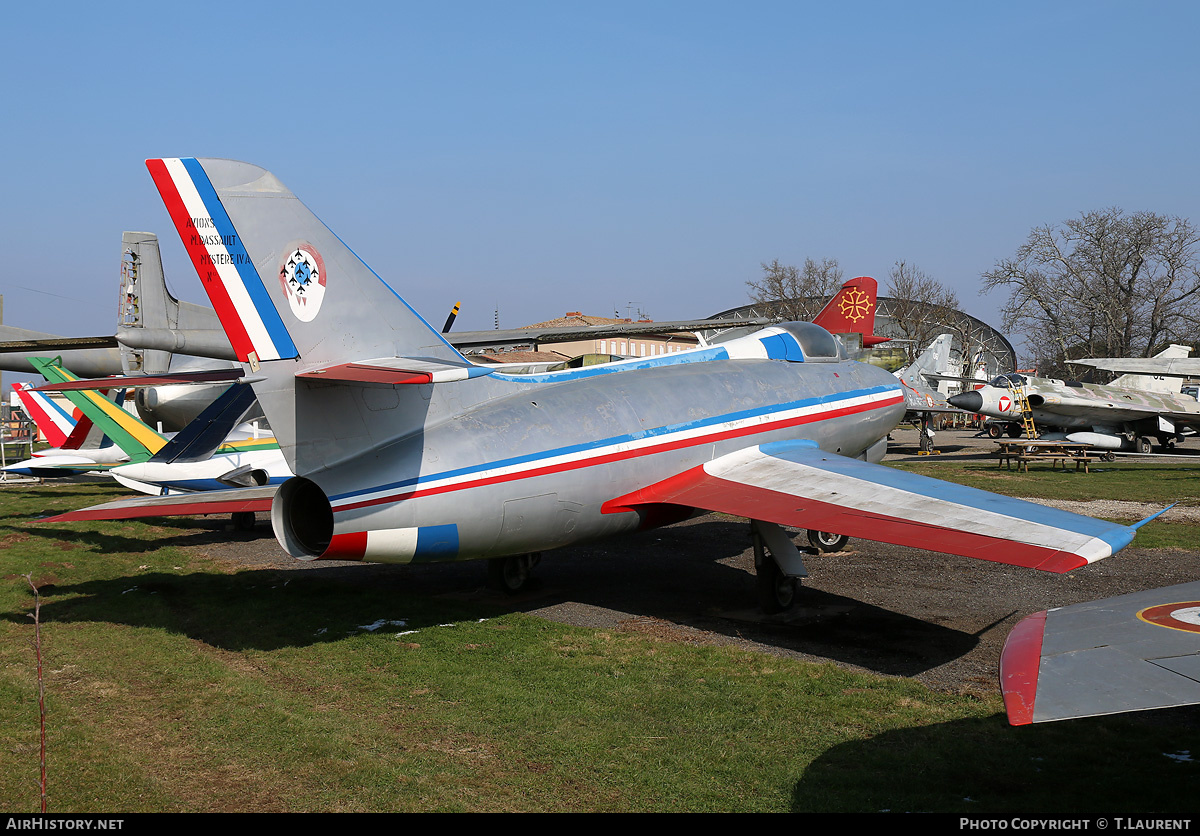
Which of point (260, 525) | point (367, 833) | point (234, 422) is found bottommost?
point (260, 525)

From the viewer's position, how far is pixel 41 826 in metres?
Result: 3.81

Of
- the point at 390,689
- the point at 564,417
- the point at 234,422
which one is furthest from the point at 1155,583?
the point at 234,422

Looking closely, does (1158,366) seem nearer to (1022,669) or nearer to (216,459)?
(1022,669)

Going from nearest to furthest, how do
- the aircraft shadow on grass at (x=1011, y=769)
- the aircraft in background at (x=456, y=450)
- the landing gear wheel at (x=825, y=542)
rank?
the aircraft shadow on grass at (x=1011, y=769)
the aircraft in background at (x=456, y=450)
the landing gear wheel at (x=825, y=542)

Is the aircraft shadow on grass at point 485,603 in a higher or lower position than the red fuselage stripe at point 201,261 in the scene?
lower

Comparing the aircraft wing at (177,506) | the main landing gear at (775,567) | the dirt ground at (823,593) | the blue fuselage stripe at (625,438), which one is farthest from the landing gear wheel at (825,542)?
the aircraft wing at (177,506)

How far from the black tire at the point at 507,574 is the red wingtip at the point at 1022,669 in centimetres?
626

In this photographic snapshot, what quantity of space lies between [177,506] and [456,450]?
13.6ft

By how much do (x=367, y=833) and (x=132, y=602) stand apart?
6721 millimetres

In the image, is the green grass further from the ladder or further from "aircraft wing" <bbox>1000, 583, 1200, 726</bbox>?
the ladder

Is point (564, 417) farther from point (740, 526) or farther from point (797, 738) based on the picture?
point (740, 526)

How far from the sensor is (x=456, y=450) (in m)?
7.00

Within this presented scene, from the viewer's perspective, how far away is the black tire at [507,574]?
953 cm

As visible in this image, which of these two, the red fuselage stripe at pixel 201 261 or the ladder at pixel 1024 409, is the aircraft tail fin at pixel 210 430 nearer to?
the red fuselage stripe at pixel 201 261
